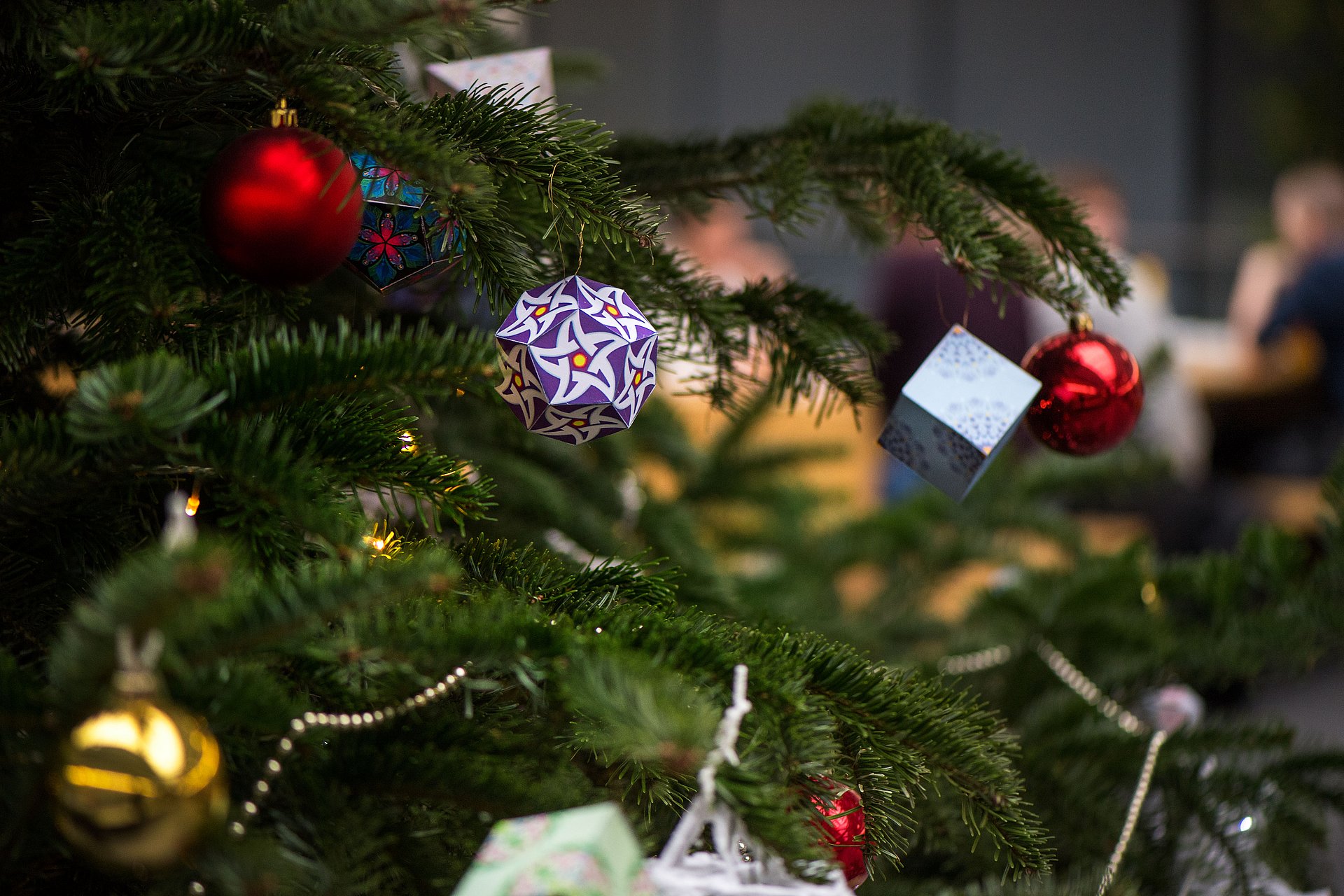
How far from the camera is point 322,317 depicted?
0.66 metres

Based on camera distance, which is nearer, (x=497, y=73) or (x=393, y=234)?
(x=393, y=234)

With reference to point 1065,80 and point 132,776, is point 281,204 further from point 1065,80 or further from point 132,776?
point 1065,80

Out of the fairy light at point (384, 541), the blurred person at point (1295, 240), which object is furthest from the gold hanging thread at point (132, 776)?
the blurred person at point (1295, 240)

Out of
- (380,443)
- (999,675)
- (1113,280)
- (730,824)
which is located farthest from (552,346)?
(999,675)

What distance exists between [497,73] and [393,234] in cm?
16

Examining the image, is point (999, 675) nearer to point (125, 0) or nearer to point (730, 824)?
point (730, 824)

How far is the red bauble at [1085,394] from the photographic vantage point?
61cm

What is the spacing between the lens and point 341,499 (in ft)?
1.48

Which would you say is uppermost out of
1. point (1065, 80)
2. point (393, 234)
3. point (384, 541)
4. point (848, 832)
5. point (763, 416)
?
point (393, 234)

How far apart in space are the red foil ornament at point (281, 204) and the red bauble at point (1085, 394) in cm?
38

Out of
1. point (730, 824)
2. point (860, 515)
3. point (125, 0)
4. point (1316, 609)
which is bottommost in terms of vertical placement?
point (860, 515)

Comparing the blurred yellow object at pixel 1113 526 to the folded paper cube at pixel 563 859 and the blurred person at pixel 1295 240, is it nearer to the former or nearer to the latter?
the blurred person at pixel 1295 240

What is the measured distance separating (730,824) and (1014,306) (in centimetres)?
184

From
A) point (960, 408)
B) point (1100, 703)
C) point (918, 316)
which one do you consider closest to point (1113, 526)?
point (918, 316)
